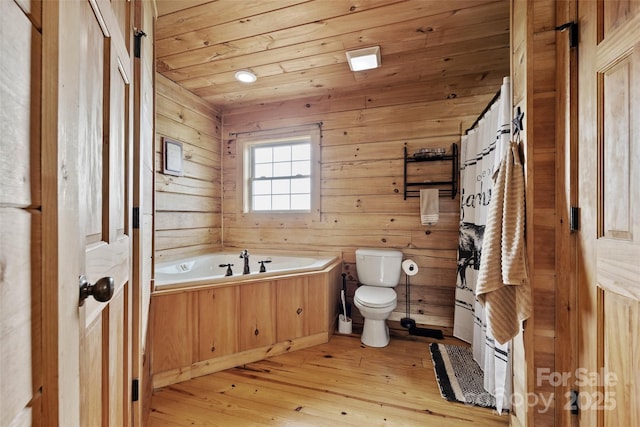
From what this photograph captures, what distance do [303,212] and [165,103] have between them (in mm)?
1699

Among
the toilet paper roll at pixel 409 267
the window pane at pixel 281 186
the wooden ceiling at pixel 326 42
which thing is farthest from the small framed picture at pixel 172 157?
the toilet paper roll at pixel 409 267

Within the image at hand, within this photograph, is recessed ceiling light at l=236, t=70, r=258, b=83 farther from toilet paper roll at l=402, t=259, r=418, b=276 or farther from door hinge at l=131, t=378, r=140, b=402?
door hinge at l=131, t=378, r=140, b=402

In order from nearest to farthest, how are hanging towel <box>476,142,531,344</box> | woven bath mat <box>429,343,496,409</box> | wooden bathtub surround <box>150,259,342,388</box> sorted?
hanging towel <box>476,142,531,344</box> < woven bath mat <box>429,343,496,409</box> < wooden bathtub surround <box>150,259,342,388</box>

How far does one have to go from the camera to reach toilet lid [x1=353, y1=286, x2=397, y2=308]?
→ 209cm

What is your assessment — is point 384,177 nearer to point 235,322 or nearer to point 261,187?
point 261,187

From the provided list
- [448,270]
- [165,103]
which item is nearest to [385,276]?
[448,270]

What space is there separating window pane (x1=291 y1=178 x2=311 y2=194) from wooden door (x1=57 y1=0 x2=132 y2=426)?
207cm

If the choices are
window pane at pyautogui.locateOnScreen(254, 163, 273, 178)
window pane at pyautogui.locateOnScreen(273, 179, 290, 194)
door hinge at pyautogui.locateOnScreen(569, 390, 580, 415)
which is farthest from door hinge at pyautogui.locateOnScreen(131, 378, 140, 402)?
window pane at pyautogui.locateOnScreen(254, 163, 273, 178)

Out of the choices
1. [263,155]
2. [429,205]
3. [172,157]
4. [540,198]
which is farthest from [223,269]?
[540,198]

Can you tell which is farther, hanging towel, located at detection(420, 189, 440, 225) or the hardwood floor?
hanging towel, located at detection(420, 189, 440, 225)

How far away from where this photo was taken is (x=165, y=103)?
244 centimetres

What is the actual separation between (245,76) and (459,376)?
2970 millimetres

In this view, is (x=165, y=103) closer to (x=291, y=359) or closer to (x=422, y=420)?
(x=291, y=359)

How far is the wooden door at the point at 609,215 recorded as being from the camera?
0.79m
